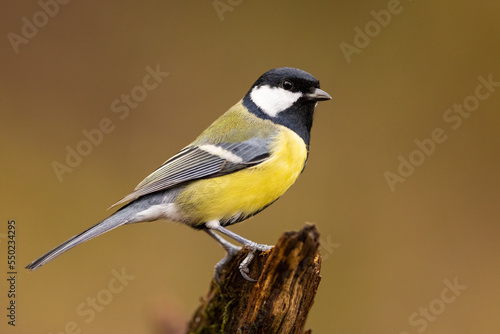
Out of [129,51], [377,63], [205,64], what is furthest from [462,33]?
[129,51]

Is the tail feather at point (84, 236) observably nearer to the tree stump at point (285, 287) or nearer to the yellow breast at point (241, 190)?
the yellow breast at point (241, 190)

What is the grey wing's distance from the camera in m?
2.14

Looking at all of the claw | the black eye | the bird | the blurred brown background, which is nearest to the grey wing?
the bird

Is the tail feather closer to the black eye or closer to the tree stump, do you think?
the tree stump

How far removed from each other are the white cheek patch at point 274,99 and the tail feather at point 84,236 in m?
0.82

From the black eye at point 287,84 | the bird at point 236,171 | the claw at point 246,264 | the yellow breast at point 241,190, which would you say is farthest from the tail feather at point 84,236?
the black eye at point 287,84

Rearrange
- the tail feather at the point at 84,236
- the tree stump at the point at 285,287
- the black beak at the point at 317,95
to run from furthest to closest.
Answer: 1. the black beak at the point at 317,95
2. the tail feather at the point at 84,236
3. the tree stump at the point at 285,287

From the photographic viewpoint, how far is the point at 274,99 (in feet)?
7.59

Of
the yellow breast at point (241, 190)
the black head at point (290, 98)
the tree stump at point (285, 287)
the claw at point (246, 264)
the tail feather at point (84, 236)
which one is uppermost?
the tail feather at point (84, 236)

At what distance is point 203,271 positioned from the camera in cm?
313

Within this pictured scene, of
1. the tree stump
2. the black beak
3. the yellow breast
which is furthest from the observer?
the black beak

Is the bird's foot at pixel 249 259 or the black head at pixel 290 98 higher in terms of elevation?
the black head at pixel 290 98

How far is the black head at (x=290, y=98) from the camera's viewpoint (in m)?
2.26

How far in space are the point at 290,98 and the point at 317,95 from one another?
0.42 ft
